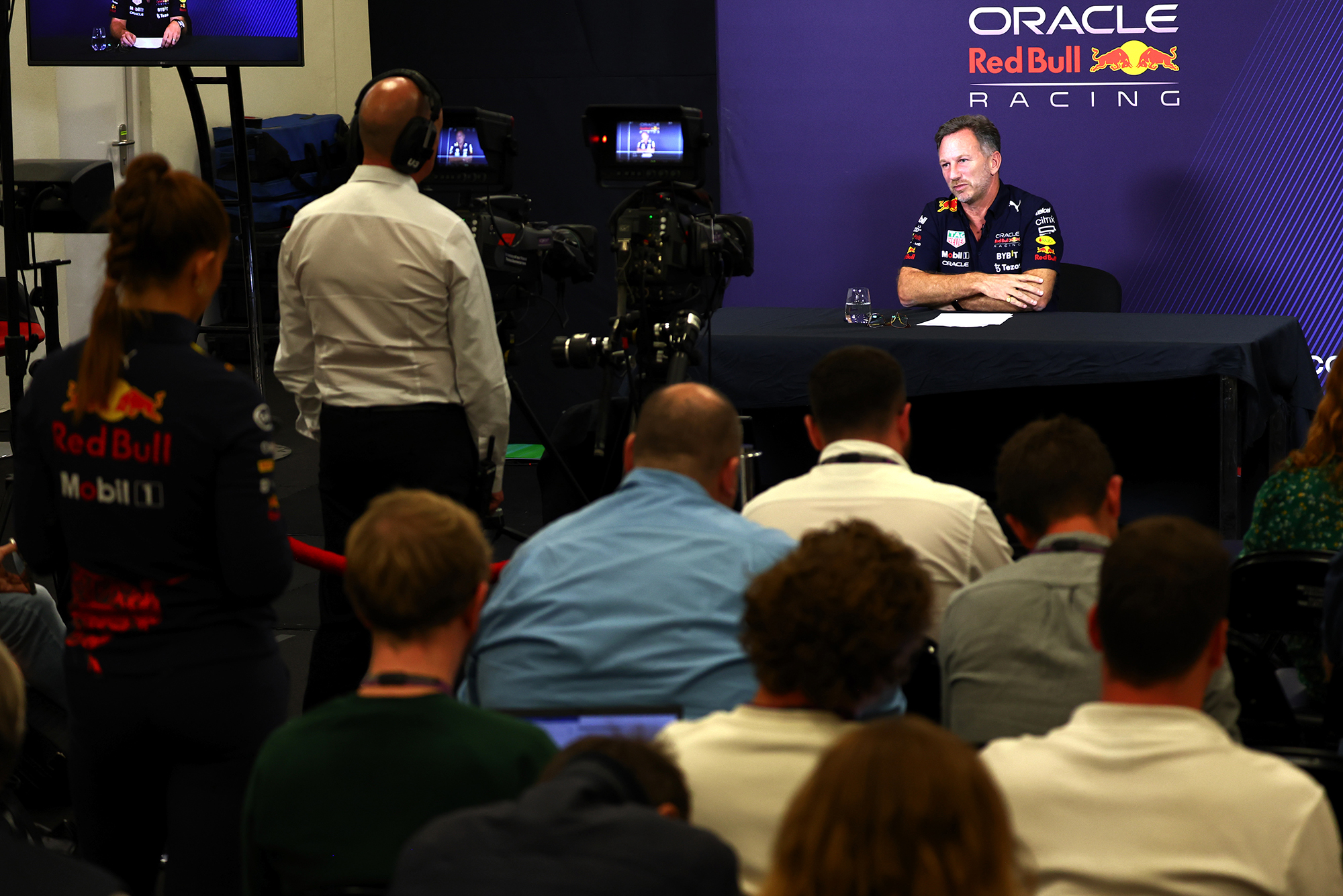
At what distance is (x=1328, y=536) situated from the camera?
2.47 metres

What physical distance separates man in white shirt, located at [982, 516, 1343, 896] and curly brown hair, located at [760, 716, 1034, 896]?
0.43m

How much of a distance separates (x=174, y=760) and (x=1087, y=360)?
3.07 metres

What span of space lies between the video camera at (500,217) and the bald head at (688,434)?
1469 millimetres

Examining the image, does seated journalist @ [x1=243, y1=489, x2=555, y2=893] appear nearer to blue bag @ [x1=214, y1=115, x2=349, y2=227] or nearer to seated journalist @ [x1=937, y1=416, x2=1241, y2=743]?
seated journalist @ [x1=937, y1=416, x2=1241, y2=743]

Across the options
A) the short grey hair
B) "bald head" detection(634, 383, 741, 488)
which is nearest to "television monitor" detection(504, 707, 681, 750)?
"bald head" detection(634, 383, 741, 488)

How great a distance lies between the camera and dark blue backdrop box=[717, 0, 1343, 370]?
5.45m

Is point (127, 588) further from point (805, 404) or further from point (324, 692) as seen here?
point (805, 404)

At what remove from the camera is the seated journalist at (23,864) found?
3.67ft

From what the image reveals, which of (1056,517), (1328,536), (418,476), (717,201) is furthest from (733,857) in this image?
(717,201)

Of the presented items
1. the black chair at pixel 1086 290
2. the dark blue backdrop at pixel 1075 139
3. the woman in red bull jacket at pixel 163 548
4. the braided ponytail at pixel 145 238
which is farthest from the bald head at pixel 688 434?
the dark blue backdrop at pixel 1075 139

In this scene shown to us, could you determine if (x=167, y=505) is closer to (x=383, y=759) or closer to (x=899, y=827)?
(x=383, y=759)

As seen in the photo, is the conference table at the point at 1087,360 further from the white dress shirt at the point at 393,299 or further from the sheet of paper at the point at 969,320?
the white dress shirt at the point at 393,299

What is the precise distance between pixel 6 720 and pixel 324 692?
1807 millimetres

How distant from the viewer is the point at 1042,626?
5.86 ft
